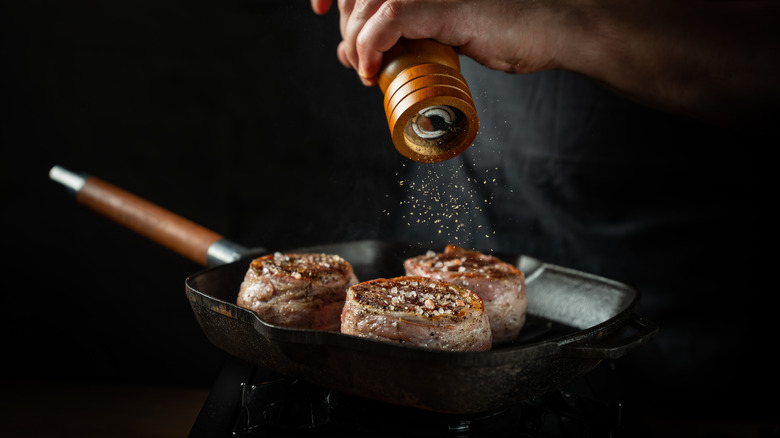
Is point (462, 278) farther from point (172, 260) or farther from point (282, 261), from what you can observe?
point (172, 260)

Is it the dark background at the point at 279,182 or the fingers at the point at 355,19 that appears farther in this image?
the dark background at the point at 279,182

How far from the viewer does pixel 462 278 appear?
4.56ft

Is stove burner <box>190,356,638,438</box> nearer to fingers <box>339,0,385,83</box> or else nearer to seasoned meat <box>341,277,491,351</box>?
seasoned meat <box>341,277,491,351</box>

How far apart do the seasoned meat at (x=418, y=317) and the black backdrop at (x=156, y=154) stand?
82cm

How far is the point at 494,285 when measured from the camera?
4.51 ft

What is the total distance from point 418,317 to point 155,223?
2.96ft

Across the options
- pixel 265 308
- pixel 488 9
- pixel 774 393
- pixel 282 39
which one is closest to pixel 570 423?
pixel 265 308

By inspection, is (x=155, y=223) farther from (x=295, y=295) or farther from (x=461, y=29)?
(x=461, y=29)

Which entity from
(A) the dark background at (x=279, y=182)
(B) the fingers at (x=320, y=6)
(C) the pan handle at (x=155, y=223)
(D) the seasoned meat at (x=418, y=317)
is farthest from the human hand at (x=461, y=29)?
(C) the pan handle at (x=155, y=223)

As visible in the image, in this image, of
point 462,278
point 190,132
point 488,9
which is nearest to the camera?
point 488,9

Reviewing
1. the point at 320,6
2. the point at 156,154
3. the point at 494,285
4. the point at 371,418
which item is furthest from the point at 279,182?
the point at 371,418

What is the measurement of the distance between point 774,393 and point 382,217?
1.35 m

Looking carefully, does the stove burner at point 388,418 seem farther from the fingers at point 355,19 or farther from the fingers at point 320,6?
the fingers at point 320,6

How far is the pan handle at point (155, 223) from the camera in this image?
155cm
